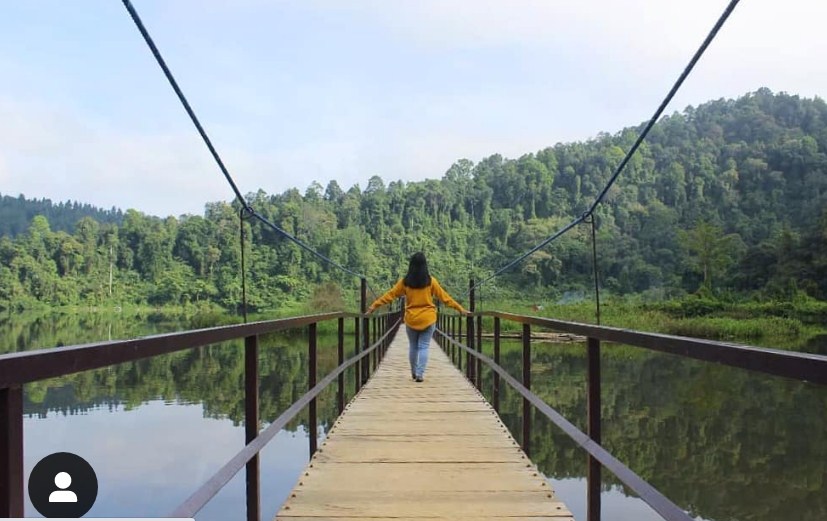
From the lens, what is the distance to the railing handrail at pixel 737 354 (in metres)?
0.97

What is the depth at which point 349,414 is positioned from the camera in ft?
13.7

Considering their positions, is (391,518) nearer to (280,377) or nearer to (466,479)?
(466,479)

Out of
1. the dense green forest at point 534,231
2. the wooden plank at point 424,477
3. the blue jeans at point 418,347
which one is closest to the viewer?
the wooden plank at point 424,477

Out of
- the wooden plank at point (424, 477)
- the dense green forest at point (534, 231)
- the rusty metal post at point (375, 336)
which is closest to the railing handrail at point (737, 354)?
the wooden plank at point (424, 477)

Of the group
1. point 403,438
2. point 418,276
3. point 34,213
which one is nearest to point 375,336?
point 418,276

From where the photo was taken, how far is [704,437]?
17.2m

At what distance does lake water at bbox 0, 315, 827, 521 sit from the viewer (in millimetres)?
13359

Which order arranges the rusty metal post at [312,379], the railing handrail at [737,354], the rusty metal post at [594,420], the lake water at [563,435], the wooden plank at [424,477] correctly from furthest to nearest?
the lake water at [563,435] < the rusty metal post at [312,379] < the wooden plank at [424,477] < the rusty metal post at [594,420] < the railing handrail at [737,354]

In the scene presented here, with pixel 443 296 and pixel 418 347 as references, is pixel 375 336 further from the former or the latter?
pixel 443 296

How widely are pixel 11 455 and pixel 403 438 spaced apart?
2.69m

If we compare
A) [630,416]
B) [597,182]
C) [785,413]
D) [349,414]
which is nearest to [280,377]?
[630,416]

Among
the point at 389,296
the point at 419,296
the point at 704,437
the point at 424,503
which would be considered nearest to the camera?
the point at 424,503

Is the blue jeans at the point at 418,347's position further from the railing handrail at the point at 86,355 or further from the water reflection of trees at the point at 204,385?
the water reflection of trees at the point at 204,385

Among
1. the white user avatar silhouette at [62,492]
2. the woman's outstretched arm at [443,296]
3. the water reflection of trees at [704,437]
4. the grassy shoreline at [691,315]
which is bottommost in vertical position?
the water reflection of trees at [704,437]
